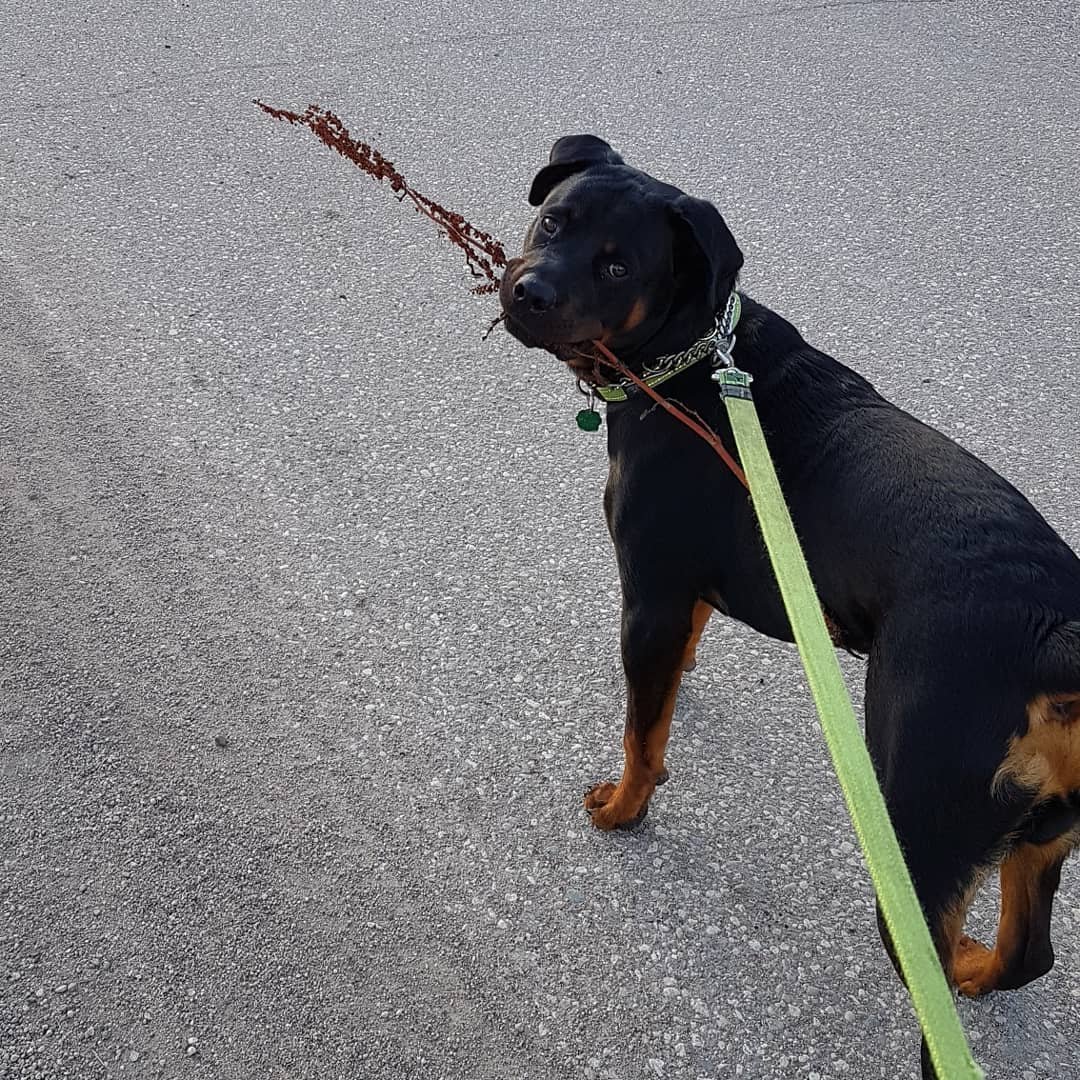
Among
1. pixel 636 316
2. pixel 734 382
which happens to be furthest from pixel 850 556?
pixel 636 316

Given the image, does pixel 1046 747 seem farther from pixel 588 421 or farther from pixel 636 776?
pixel 588 421

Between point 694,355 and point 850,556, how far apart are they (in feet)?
2.01

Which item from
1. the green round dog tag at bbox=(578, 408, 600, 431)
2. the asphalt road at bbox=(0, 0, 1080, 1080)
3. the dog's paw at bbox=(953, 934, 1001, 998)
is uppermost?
the green round dog tag at bbox=(578, 408, 600, 431)

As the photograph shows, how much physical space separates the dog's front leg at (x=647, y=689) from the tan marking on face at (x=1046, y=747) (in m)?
0.87

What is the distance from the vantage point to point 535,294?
2.49 m

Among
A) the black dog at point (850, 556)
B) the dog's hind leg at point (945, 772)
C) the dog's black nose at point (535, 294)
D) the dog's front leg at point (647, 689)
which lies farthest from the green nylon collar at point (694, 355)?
the dog's hind leg at point (945, 772)

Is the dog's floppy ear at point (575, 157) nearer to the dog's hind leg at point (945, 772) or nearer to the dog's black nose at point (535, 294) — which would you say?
the dog's black nose at point (535, 294)

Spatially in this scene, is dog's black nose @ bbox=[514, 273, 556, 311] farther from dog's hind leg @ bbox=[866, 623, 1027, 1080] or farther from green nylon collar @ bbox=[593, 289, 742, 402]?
dog's hind leg @ bbox=[866, 623, 1027, 1080]

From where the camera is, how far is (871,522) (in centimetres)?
228

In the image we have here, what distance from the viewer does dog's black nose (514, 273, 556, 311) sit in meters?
2.49

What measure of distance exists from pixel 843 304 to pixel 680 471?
258cm

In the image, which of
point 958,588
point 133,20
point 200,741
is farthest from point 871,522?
point 133,20

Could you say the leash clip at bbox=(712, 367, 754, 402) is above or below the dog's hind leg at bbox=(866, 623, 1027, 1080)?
above

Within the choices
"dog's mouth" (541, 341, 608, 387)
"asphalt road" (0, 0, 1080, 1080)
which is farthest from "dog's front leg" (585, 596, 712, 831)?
"dog's mouth" (541, 341, 608, 387)
